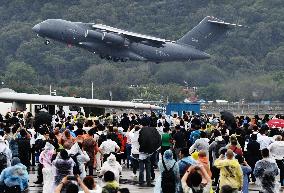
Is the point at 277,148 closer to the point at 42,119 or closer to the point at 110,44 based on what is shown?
the point at 42,119

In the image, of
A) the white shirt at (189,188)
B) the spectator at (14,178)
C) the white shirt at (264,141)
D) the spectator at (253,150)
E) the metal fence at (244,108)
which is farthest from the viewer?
the metal fence at (244,108)

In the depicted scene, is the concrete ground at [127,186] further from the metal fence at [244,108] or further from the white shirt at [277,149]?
the metal fence at [244,108]

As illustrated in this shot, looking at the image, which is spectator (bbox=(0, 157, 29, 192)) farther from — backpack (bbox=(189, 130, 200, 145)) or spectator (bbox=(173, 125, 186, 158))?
backpack (bbox=(189, 130, 200, 145))

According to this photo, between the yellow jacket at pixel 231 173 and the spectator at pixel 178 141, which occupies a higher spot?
the spectator at pixel 178 141

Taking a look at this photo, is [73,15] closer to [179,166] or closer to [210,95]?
[210,95]

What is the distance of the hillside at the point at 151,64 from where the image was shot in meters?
84.2

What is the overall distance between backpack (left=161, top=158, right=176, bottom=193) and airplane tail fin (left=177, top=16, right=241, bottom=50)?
6266 centimetres

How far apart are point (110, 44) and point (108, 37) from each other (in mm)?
540

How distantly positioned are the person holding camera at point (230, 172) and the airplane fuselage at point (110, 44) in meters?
52.1

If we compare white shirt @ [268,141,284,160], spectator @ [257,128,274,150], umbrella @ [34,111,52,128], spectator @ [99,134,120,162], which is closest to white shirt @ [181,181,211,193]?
white shirt @ [268,141,284,160]

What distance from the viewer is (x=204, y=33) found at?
85.8 meters

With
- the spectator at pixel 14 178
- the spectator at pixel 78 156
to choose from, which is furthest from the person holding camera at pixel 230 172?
the spectator at pixel 14 178

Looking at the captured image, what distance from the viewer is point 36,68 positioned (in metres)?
123

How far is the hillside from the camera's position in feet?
276
